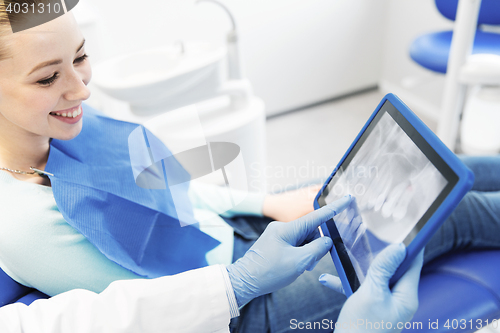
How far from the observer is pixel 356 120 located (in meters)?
2.38

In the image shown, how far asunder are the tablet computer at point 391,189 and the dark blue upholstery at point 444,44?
119cm

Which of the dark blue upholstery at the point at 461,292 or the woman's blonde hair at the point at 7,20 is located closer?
the woman's blonde hair at the point at 7,20

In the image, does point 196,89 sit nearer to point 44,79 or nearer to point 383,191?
point 44,79

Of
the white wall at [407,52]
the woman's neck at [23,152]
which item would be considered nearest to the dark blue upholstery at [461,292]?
the woman's neck at [23,152]

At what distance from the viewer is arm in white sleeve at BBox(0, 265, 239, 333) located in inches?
22.5

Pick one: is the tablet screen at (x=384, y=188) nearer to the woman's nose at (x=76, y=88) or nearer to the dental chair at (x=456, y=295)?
the dental chair at (x=456, y=295)

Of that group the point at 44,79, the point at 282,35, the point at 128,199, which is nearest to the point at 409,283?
the point at 128,199

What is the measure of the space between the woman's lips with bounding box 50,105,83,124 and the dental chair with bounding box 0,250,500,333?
0.96 ft

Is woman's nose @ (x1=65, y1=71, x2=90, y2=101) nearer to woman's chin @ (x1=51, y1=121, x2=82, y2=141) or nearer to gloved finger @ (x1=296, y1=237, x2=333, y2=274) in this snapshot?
woman's chin @ (x1=51, y1=121, x2=82, y2=141)

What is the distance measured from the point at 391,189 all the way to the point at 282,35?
6.46 feet

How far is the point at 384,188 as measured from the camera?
54 centimetres

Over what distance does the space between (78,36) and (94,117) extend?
0.97ft

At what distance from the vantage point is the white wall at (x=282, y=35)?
6.15 ft

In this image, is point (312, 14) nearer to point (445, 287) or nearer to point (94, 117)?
point (94, 117)
